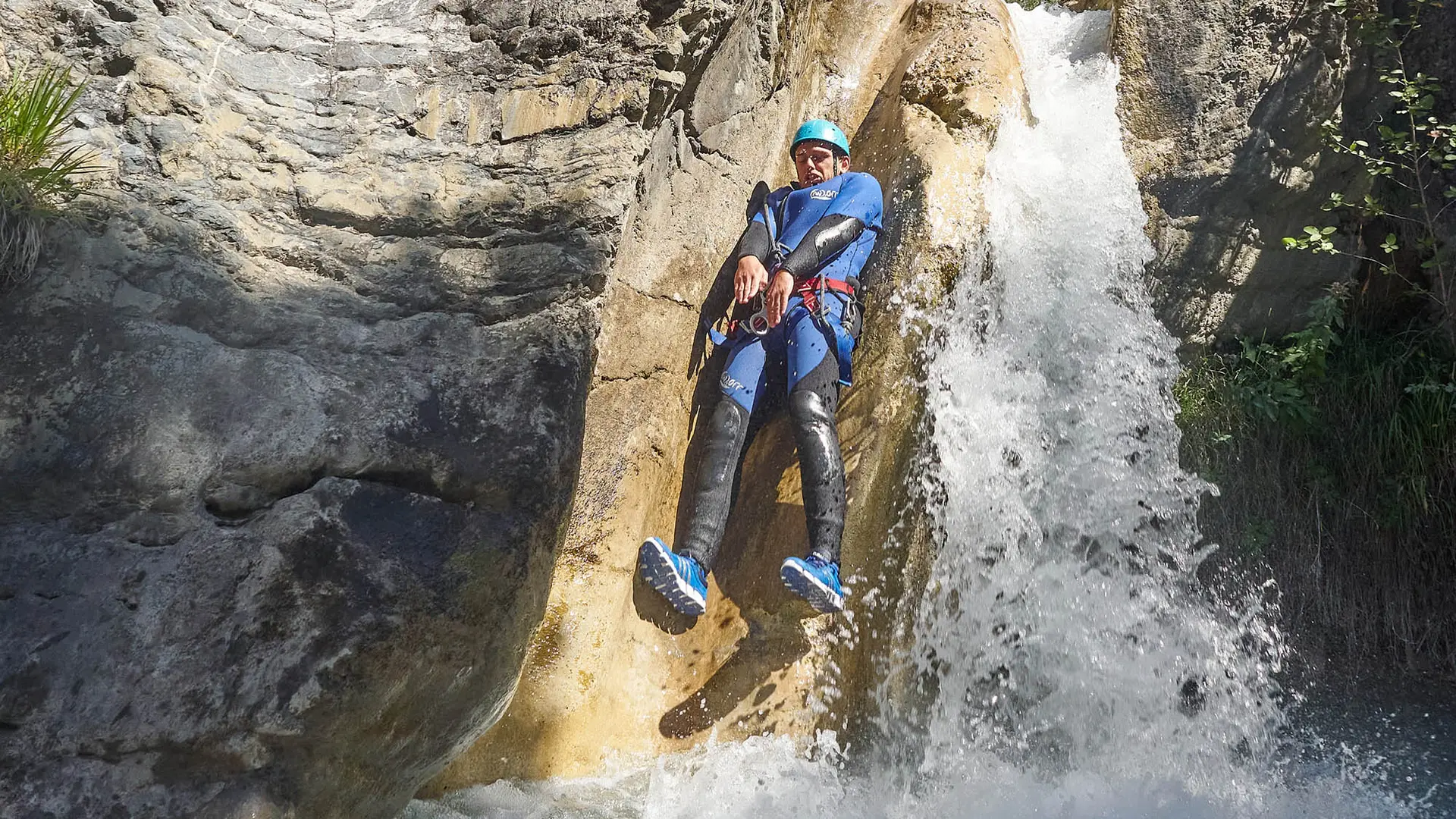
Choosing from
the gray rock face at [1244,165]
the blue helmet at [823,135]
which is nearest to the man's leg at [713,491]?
the blue helmet at [823,135]

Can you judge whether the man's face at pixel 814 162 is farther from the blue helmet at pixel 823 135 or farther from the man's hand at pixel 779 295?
the man's hand at pixel 779 295

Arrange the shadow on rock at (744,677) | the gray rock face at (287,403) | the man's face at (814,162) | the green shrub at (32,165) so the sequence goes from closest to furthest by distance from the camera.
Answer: the gray rock face at (287,403) < the green shrub at (32,165) < the shadow on rock at (744,677) < the man's face at (814,162)

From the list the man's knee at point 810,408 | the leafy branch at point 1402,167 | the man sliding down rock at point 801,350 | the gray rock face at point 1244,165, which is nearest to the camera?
the man sliding down rock at point 801,350

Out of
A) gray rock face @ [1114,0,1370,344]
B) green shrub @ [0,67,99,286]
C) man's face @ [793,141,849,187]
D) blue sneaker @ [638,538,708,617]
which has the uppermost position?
gray rock face @ [1114,0,1370,344]

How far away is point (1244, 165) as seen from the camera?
4.86 m

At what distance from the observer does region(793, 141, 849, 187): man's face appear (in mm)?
4344

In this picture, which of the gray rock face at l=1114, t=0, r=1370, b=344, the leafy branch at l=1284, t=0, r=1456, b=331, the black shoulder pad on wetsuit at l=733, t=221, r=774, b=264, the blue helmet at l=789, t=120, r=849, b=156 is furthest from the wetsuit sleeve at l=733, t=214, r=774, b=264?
the leafy branch at l=1284, t=0, r=1456, b=331

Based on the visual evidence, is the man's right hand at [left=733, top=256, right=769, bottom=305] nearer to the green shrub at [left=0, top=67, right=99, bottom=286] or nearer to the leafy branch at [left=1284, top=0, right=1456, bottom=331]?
the green shrub at [left=0, top=67, right=99, bottom=286]

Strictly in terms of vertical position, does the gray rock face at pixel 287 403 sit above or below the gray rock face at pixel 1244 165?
below

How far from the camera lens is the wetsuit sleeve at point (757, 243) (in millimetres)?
4074

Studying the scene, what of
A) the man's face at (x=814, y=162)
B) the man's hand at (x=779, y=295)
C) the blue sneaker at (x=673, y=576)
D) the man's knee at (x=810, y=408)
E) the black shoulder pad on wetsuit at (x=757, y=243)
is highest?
the man's face at (x=814, y=162)

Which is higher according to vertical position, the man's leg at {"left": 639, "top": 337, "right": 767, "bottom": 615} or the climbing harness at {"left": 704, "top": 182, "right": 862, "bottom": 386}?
the climbing harness at {"left": 704, "top": 182, "right": 862, "bottom": 386}

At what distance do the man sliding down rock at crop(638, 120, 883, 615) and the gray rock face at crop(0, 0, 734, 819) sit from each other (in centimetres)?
75

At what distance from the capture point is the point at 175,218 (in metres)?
2.88
